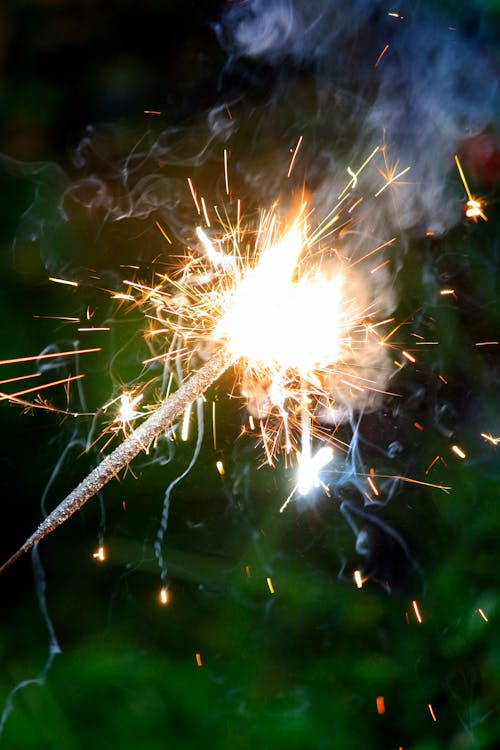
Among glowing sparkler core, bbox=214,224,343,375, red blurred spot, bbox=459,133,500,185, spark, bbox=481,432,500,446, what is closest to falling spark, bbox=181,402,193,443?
glowing sparkler core, bbox=214,224,343,375

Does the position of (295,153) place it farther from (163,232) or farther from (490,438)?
(490,438)

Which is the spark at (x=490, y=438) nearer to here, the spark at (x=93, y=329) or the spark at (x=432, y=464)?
the spark at (x=432, y=464)

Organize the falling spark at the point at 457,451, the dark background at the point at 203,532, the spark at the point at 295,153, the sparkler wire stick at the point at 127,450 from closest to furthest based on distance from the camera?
the sparkler wire stick at the point at 127,450 < the dark background at the point at 203,532 < the spark at the point at 295,153 < the falling spark at the point at 457,451

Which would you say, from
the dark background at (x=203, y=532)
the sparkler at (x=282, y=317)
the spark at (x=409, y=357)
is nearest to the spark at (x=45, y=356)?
the dark background at (x=203, y=532)

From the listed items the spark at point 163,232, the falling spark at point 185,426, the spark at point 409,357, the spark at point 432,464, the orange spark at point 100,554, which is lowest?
the orange spark at point 100,554

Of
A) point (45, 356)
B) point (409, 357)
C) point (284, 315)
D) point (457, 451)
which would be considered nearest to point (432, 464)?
point (457, 451)

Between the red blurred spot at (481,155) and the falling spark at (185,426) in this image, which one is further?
the red blurred spot at (481,155)
